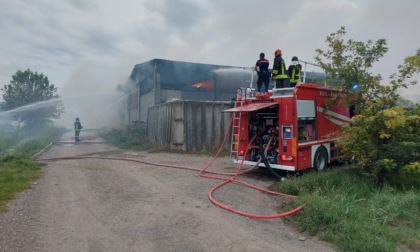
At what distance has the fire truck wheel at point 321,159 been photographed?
8.55 meters

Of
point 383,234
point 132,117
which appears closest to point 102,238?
point 383,234

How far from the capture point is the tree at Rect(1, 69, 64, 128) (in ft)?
92.2

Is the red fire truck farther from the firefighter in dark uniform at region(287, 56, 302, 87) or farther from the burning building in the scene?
the burning building

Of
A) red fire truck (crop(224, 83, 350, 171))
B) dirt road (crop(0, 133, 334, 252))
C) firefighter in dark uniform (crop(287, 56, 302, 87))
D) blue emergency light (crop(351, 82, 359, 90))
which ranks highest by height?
firefighter in dark uniform (crop(287, 56, 302, 87))

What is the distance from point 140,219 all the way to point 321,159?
18.4 ft

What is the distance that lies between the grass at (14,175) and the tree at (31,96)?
764 inches

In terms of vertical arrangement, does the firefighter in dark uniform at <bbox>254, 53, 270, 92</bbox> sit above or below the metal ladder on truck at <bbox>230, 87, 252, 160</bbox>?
above

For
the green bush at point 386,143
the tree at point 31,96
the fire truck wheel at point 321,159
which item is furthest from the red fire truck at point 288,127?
the tree at point 31,96

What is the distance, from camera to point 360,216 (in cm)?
483

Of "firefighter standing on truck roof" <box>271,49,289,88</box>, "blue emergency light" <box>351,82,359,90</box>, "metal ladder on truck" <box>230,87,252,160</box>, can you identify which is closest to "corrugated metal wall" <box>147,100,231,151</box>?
"metal ladder on truck" <box>230,87,252,160</box>

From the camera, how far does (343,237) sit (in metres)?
4.30

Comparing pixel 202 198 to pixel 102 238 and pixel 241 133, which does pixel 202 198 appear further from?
pixel 241 133

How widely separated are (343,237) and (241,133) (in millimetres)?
4886

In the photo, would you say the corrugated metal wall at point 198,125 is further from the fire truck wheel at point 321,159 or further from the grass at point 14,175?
the grass at point 14,175
